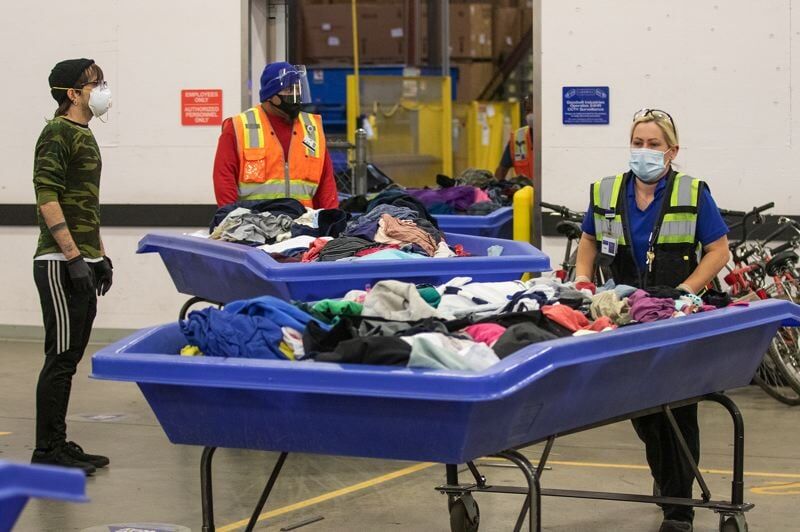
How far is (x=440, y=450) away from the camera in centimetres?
328

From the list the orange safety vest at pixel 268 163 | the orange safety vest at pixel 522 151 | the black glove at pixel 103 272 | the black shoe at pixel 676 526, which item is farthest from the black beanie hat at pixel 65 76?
the orange safety vest at pixel 522 151

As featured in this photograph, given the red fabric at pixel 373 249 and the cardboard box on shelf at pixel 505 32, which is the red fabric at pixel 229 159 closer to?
the red fabric at pixel 373 249

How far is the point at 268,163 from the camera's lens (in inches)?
276

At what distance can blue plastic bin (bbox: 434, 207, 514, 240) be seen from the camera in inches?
311

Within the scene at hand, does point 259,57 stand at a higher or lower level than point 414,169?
higher

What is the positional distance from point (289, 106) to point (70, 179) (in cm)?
137

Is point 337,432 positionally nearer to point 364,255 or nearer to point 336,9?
point 364,255

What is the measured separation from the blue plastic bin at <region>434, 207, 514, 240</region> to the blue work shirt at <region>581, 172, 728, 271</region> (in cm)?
264

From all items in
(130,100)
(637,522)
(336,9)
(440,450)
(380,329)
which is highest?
(336,9)

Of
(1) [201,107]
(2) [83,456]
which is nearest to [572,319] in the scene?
(2) [83,456]

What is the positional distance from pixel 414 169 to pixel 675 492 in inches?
354

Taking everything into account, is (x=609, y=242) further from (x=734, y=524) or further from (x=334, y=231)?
(x=334, y=231)

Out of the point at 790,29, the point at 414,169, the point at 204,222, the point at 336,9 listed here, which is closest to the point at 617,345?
the point at 790,29

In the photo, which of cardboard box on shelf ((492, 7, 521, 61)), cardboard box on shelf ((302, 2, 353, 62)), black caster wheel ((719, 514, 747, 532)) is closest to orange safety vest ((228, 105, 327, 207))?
black caster wheel ((719, 514, 747, 532))
